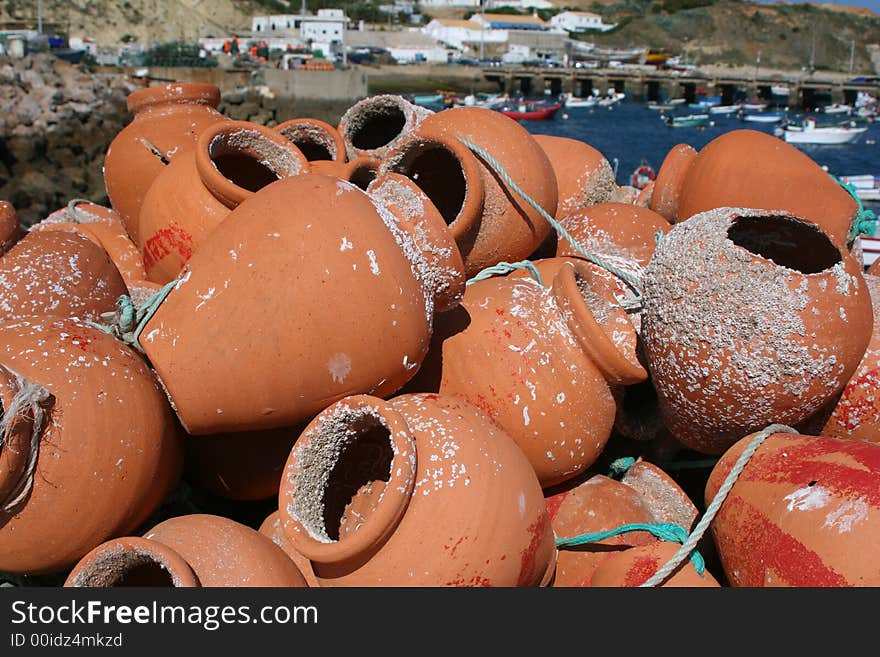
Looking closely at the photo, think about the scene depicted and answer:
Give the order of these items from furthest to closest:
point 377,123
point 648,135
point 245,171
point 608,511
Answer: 1. point 648,135
2. point 377,123
3. point 245,171
4. point 608,511

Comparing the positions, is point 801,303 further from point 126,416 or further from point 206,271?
point 126,416

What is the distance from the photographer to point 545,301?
307 centimetres

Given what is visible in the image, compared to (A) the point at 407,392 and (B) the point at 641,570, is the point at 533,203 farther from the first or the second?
(B) the point at 641,570

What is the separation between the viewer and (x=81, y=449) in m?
2.33

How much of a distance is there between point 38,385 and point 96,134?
20.6 metres

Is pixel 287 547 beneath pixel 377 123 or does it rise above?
beneath

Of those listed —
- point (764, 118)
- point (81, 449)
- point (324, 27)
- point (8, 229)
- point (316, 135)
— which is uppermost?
point (324, 27)

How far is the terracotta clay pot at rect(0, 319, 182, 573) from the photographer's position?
230cm

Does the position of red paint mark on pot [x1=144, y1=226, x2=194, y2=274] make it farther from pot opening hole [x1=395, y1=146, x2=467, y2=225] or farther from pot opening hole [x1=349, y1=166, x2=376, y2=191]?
pot opening hole [x1=395, y1=146, x2=467, y2=225]

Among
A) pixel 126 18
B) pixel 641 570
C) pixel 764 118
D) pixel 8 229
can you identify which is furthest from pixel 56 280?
pixel 126 18

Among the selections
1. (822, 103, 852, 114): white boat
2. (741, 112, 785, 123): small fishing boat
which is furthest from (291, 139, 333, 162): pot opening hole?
(822, 103, 852, 114): white boat

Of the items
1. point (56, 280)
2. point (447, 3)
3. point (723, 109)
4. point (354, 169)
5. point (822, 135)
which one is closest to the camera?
point (56, 280)

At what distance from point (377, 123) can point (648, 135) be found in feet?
127

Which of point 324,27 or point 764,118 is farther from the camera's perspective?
point 324,27
